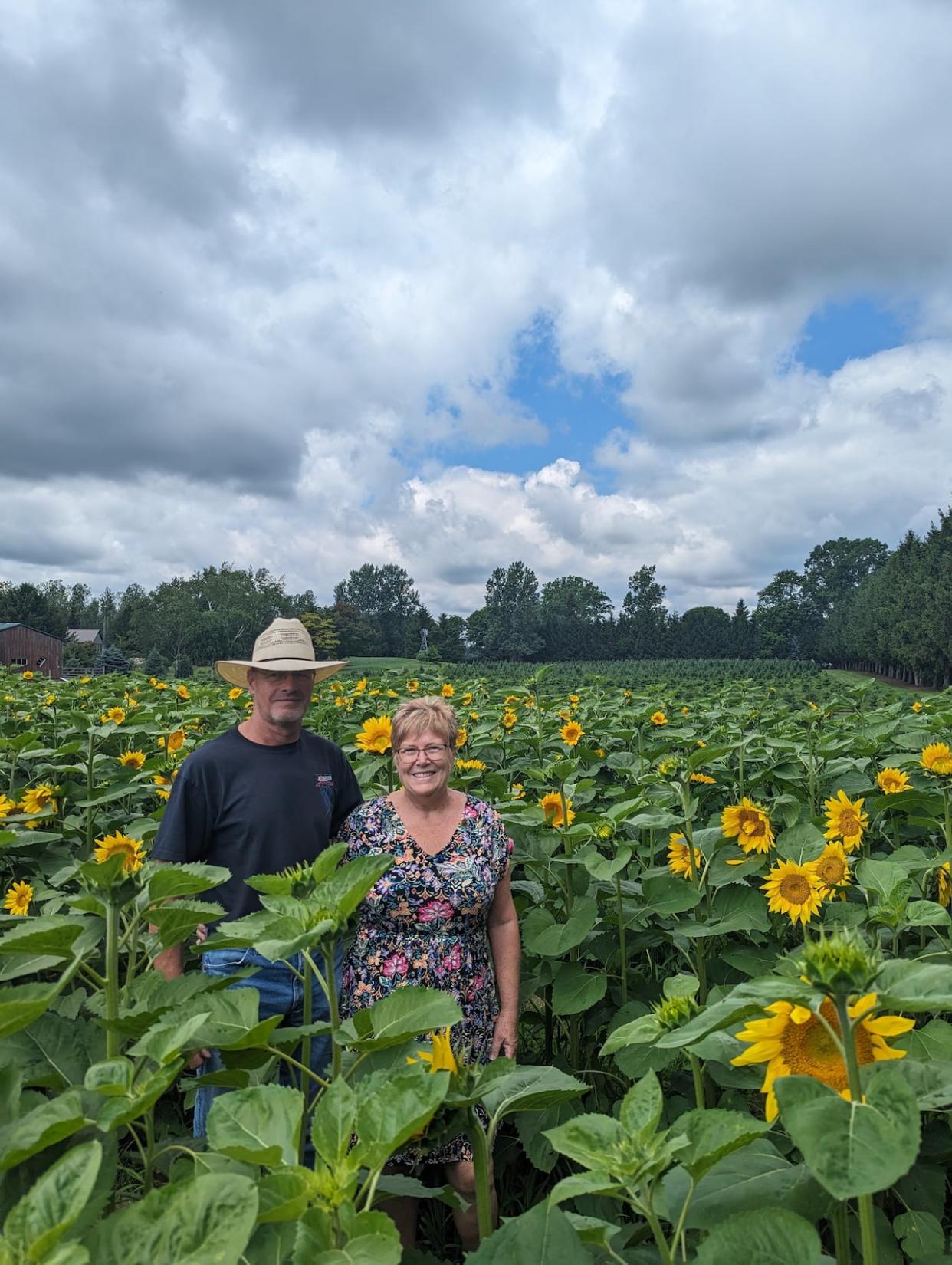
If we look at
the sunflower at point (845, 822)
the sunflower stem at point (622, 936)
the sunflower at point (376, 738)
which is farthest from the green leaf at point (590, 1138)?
the sunflower at point (376, 738)

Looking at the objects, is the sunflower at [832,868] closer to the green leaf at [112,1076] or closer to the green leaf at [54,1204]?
the green leaf at [112,1076]

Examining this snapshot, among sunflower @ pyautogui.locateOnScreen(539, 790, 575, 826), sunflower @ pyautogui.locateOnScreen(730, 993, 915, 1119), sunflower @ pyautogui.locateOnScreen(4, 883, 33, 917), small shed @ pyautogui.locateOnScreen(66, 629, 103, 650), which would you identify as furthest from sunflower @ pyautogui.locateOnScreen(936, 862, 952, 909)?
small shed @ pyautogui.locateOnScreen(66, 629, 103, 650)

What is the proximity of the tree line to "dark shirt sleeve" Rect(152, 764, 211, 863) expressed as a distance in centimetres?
5417

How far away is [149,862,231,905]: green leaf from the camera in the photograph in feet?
3.79

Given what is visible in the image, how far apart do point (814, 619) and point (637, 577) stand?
21.9 meters

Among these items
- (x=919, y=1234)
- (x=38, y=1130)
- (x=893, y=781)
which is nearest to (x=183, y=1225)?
(x=38, y=1130)

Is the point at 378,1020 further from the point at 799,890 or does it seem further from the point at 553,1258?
the point at 799,890

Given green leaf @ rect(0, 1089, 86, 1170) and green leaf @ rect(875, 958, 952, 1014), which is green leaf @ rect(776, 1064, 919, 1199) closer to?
green leaf @ rect(875, 958, 952, 1014)

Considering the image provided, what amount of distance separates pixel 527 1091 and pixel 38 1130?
56 cm

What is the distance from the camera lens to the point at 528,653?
9600cm

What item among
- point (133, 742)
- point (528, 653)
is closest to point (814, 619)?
point (528, 653)

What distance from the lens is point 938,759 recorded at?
3006mm

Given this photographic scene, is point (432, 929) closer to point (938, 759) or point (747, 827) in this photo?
point (747, 827)

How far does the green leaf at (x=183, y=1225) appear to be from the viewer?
70 cm
